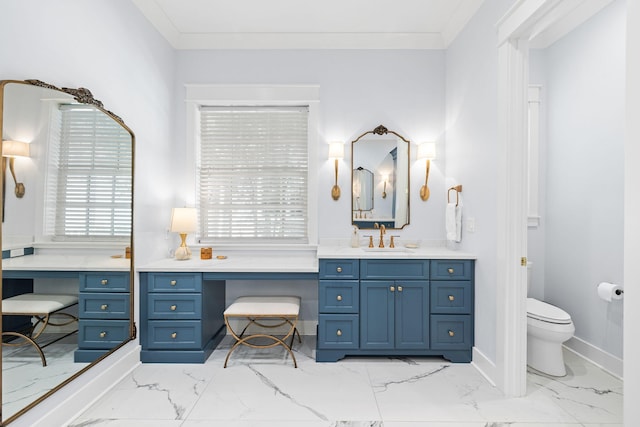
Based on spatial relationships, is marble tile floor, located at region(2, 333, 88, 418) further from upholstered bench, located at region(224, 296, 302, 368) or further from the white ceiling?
the white ceiling

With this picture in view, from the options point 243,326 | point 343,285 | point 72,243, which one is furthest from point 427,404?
point 72,243

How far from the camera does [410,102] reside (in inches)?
129

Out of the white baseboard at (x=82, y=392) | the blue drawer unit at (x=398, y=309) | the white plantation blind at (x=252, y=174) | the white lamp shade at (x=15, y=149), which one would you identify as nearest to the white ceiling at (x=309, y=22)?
the white plantation blind at (x=252, y=174)

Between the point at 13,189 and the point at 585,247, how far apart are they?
385 centimetres

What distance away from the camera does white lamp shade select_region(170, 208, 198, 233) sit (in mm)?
2918

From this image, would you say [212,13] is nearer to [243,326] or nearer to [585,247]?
[243,326]

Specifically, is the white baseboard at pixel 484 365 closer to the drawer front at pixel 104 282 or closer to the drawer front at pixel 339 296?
the drawer front at pixel 339 296

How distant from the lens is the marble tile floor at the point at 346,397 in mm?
1964

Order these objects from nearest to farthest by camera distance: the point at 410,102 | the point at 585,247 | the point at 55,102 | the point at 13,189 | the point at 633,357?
the point at 633,357 < the point at 13,189 < the point at 55,102 < the point at 585,247 < the point at 410,102

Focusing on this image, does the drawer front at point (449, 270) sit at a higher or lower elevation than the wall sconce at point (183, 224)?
lower

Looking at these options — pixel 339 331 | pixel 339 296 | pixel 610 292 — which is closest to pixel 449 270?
pixel 339 296

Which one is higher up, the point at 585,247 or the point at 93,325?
the point at 585,247

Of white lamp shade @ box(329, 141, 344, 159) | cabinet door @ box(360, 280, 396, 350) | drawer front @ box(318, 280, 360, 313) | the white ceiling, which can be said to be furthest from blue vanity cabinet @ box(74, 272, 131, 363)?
the white ceiling

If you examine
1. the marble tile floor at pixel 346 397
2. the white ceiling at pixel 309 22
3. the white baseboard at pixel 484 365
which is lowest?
the marble tile floor at pixel 346 397
